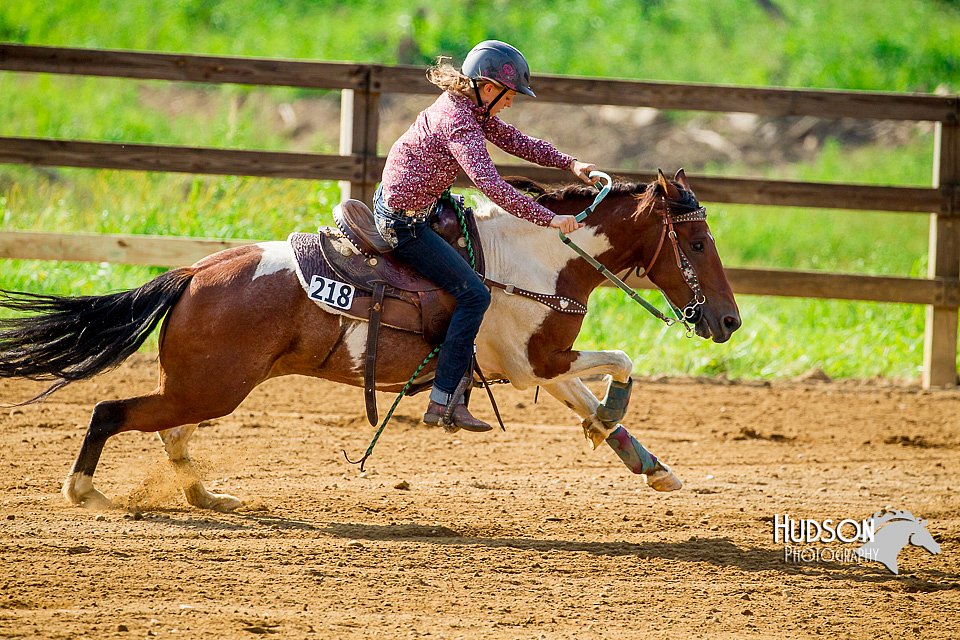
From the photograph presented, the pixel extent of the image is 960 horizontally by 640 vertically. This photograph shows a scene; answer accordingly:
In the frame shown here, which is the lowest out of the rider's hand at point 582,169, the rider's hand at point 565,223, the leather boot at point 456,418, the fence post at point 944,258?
the leather boot at point 456,418

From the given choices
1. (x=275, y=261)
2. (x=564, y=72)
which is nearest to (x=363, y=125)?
(x=275, y=261)

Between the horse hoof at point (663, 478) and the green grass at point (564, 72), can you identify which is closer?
the horse hoof at point (663, 478)

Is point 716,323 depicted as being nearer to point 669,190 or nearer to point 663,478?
point 669,190

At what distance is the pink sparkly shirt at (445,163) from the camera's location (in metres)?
5.12

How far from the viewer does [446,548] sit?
5066 mm

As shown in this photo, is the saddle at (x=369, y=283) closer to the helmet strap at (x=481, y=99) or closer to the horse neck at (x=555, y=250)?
the horse neck at (x=555, y=250)

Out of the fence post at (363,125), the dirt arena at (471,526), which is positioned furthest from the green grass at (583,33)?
the dirt arena at (471,526)

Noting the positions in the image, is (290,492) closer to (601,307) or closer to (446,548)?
(446,548)

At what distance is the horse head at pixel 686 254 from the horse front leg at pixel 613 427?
46 centimetres

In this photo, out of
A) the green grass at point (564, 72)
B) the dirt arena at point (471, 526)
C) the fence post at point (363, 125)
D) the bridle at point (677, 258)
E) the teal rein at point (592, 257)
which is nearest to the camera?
the dirt arena at point (471, 526)

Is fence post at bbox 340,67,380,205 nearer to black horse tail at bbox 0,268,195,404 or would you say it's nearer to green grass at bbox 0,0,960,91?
black horse tail at bbox 0,268,195,404

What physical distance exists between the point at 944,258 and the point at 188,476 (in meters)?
6.70

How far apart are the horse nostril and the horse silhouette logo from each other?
124 cm

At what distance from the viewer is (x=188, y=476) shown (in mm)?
5598
